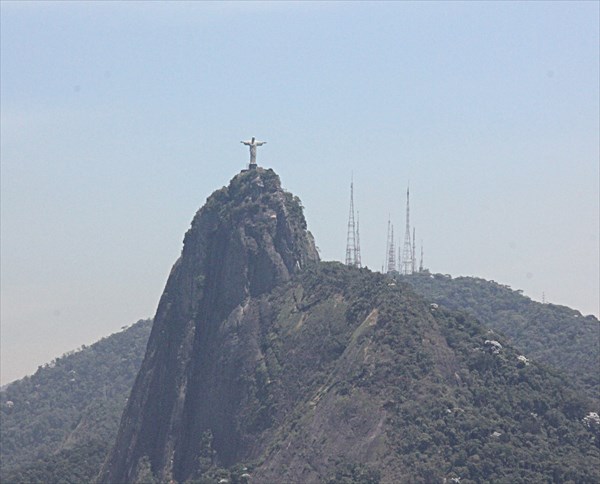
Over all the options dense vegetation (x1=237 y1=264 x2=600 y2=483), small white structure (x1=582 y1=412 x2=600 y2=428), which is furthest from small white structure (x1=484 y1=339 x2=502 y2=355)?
small white structure (x1=582 y1=412 x2=600 y2=428)

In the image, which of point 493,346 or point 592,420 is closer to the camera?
point 592,420

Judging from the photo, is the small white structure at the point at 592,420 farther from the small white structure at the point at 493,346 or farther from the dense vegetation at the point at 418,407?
the small white structure at the point at 493,346

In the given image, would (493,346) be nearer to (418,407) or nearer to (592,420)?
(592,420)

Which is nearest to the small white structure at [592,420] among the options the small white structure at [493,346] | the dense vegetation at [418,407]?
the dense vegetation at [418,407]

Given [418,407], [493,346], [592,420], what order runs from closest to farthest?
[418,407] < [592,420] < [493,346]

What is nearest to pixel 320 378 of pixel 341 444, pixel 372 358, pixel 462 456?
pixel 372 358

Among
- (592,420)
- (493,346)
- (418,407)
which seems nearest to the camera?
(418,407)

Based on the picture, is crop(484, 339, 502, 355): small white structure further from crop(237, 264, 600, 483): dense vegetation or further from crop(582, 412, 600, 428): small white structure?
crop(582, 412, 600, 428): small white structure

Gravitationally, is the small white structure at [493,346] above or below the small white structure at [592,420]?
above

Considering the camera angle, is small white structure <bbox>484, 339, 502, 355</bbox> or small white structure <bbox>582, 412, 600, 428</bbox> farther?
small white structure <bbox>484, 339, 502, 355</bbox>

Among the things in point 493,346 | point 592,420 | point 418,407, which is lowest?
point 592,420

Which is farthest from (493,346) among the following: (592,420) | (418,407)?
(418,407)

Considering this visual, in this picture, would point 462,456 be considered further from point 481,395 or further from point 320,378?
point 320,378
